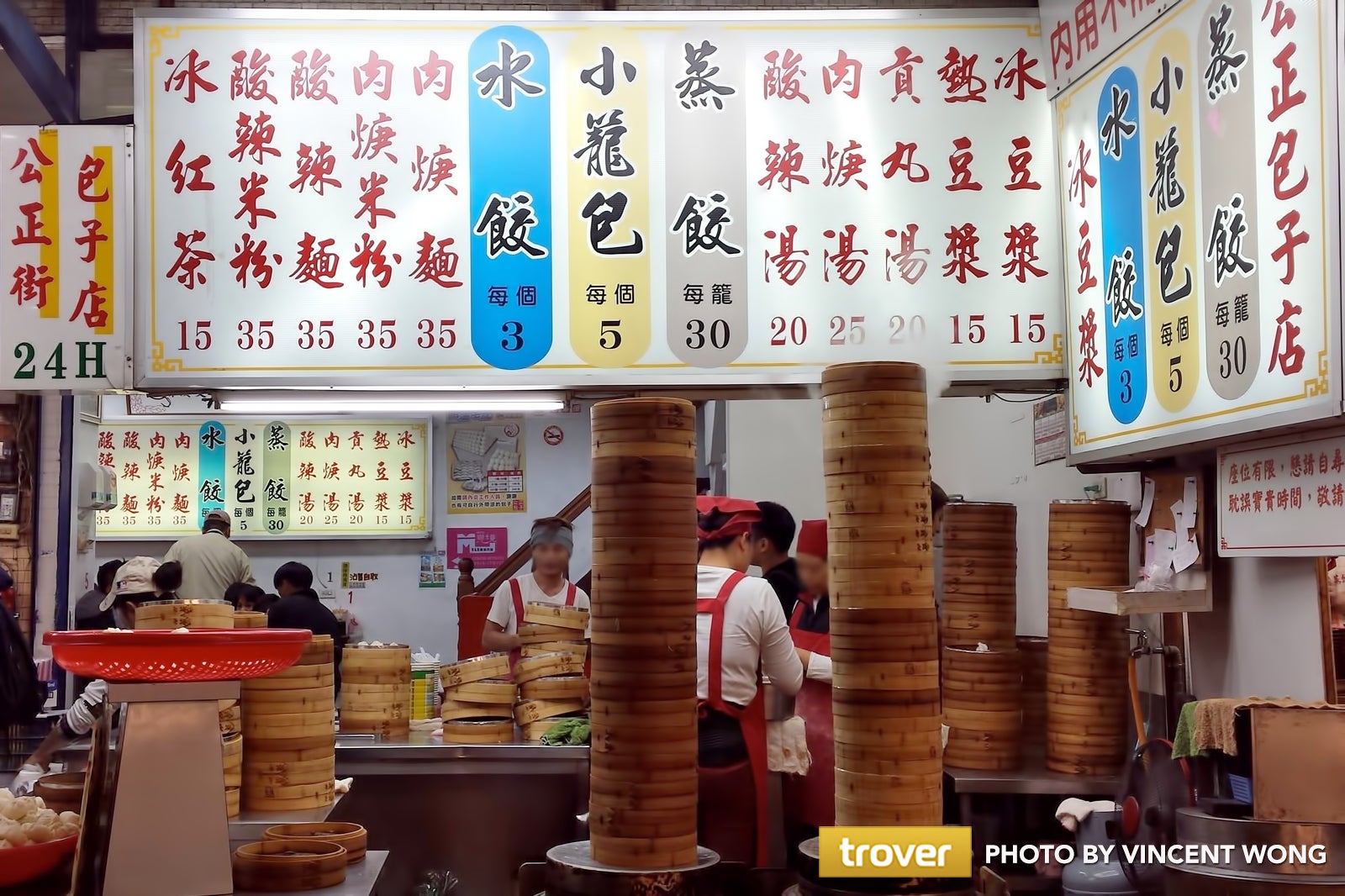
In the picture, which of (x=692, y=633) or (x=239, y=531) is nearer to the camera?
(x=692, y=633)

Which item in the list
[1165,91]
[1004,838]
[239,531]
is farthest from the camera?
[239,531]

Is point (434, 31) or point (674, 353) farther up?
point (434, 31)

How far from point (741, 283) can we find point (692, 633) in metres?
2.22

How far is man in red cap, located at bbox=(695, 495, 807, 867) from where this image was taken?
377cm

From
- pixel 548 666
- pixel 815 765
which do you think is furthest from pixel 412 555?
pixel 815 765

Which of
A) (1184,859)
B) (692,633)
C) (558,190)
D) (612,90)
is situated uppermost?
(612,90)

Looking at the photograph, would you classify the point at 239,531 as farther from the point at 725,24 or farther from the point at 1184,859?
the point at 1184,859

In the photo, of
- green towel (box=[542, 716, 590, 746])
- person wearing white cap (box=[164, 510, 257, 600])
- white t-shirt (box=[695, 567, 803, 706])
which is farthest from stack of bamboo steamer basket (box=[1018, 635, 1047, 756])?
person wearing white cap (box=[164, 510, 257, 600])

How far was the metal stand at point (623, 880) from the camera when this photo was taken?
1654mm

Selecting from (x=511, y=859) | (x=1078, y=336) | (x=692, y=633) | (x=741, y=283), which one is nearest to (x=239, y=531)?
(x=511, y=859)

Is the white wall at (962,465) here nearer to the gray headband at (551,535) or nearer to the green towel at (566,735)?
the gray headband at (551,535)

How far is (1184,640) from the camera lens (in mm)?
3900

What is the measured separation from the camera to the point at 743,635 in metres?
3.79

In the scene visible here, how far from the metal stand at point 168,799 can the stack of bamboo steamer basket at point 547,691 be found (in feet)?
7.07
